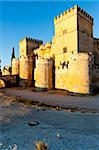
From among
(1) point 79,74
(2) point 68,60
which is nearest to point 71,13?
(2) point 68,60

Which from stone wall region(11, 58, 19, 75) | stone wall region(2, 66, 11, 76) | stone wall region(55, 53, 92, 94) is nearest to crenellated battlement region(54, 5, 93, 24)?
stone wall region(55, 53, 92, 94)

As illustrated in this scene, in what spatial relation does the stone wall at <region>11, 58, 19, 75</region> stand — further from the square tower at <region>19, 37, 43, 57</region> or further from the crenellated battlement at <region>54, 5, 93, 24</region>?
the crenellated battlement at <region>54, 5, 93, 24</region>

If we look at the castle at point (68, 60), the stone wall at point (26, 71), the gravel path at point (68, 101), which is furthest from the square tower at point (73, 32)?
the gravel path at point (68, 101)

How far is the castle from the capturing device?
1107 inches

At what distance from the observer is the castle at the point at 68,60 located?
2812cm

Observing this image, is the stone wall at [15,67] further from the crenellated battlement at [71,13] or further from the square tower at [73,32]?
the crenellated battlement at [71,13]

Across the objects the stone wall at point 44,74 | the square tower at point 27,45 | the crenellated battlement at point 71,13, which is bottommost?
the stone wall at point 44,74

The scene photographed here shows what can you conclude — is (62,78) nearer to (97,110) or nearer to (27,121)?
(97,110)

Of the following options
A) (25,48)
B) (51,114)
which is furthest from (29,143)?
(25,48)

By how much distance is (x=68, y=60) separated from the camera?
3319cm

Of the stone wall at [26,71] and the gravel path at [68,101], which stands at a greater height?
the stone wall at [26,71]

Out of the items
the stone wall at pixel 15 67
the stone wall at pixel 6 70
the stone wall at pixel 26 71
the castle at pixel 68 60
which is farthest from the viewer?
the stone wall at pixel 6 70

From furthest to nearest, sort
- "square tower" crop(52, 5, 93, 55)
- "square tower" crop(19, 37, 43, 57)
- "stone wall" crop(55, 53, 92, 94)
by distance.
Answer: "square tower" crop(19, 37, 43, 57)
"square tower" crop(52, 5, 93, 55)
"stone wall" crop(55, 53, 92, 94)

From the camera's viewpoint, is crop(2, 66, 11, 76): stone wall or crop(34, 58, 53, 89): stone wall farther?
crop(2, 66, 11, 76): stone wall
